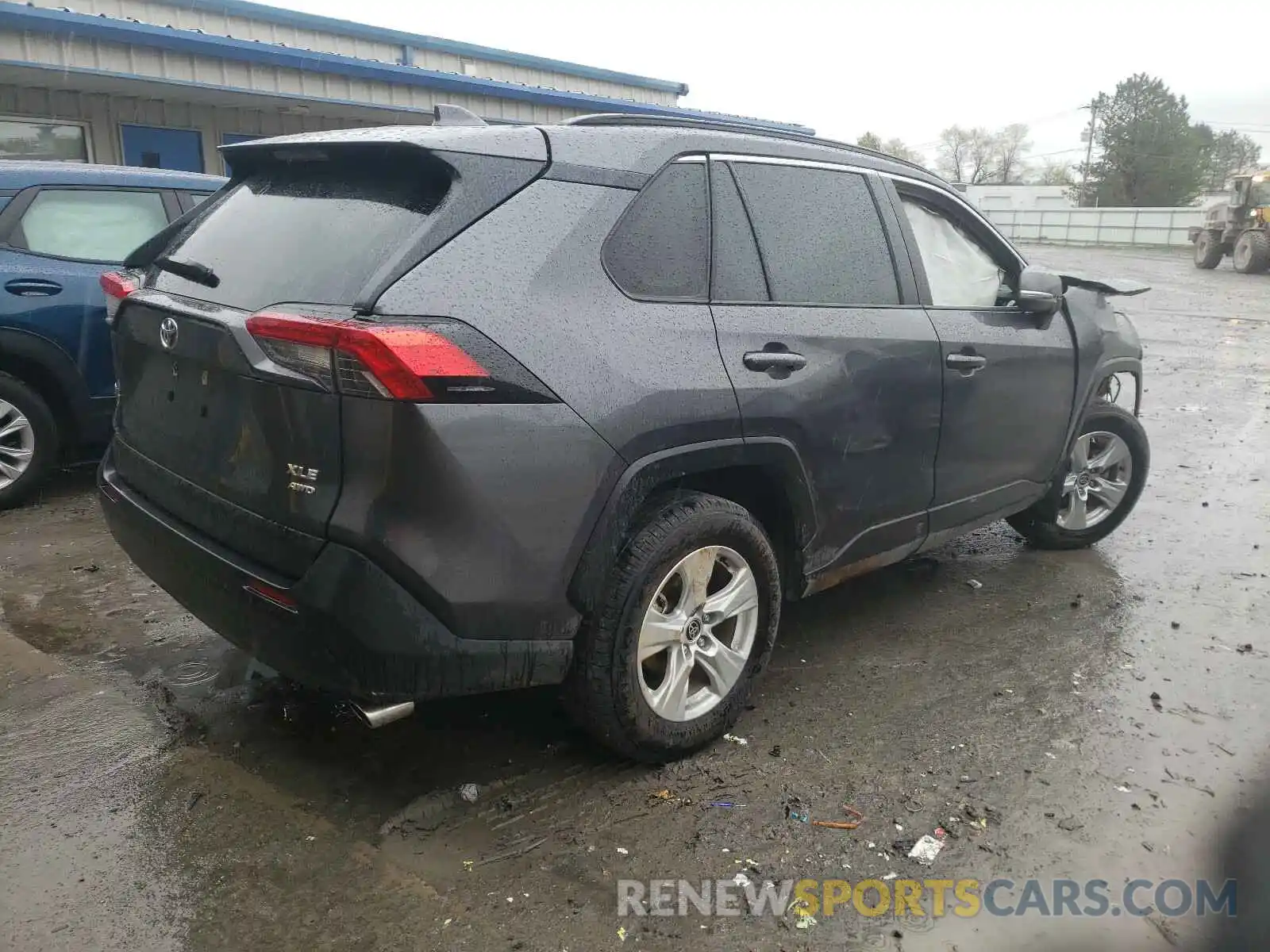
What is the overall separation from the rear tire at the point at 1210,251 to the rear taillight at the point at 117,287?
32799mm

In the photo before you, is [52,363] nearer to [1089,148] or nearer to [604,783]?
[604,783]

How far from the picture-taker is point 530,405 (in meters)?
2.43

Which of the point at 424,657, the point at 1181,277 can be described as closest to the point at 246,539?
the point at 424,657

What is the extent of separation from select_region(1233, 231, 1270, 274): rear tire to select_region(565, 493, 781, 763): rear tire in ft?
96.5

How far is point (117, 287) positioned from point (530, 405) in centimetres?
164

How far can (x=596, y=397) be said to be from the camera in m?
2.55

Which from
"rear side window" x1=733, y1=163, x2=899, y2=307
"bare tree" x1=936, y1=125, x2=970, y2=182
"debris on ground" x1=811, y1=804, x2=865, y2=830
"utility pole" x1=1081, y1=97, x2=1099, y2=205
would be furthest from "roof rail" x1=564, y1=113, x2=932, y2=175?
"bare tree" x1=936, y1=125, x2=970, y2=182

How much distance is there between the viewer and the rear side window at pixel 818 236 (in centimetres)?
319

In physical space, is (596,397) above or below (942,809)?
above

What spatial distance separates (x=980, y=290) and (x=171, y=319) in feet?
10.3

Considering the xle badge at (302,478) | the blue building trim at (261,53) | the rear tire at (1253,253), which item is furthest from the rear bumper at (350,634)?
the rear tire at (1253,253)

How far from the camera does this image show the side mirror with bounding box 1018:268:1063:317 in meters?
4.13

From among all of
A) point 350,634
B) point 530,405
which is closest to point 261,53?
point 530,405

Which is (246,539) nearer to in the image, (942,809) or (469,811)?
(469,811)
